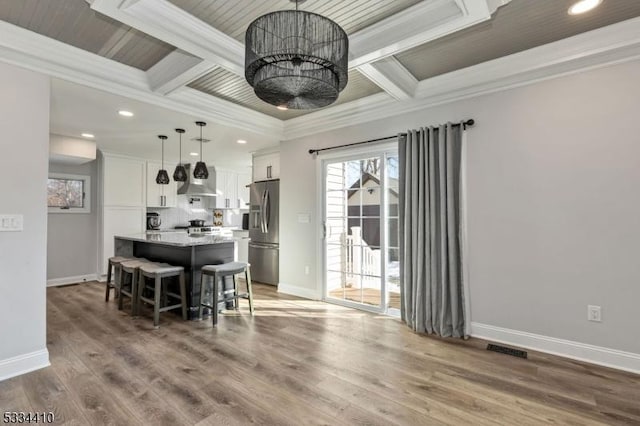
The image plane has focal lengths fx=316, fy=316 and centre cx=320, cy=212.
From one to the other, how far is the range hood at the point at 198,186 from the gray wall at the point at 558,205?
5158 millimetres

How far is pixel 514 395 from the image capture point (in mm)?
2193

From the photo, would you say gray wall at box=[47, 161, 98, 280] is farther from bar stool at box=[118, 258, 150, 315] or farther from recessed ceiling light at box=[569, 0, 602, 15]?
Answer: recessed ceiling light at box=[569, 0, 602, 15]

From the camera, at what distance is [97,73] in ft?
9.62

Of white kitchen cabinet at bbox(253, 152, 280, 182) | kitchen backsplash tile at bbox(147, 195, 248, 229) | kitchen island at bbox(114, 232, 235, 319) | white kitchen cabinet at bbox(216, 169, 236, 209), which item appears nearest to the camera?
kitchen island at bbox(114, 232, 235, 319)

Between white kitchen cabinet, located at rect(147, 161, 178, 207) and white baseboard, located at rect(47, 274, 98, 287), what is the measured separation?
5.50 feet

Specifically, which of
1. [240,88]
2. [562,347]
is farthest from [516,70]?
[240,88]

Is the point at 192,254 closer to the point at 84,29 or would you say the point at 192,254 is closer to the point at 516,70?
the point at 84,29

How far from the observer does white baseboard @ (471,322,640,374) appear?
2.55 metres

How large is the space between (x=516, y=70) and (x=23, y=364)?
16.0ft

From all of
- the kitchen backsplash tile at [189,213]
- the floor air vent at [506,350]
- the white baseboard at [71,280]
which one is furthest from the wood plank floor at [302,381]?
the kitchen backsplash tile at [189,213]

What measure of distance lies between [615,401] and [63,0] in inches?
182

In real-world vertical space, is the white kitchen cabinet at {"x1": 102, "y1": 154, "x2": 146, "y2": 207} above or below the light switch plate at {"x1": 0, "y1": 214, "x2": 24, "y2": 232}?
above

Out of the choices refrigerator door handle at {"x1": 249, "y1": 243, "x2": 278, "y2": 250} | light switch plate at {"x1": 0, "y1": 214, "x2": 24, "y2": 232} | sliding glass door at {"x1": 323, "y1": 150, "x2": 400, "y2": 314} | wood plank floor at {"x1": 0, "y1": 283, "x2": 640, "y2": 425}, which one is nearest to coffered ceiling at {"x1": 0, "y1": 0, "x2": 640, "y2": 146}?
sliding glass door at {"x1": 323, "y1": 150, "x2": 400, "y2": 314}

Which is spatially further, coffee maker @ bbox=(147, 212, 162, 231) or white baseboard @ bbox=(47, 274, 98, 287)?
coffee maker @ bbox=(147, 212, 162, 231)
